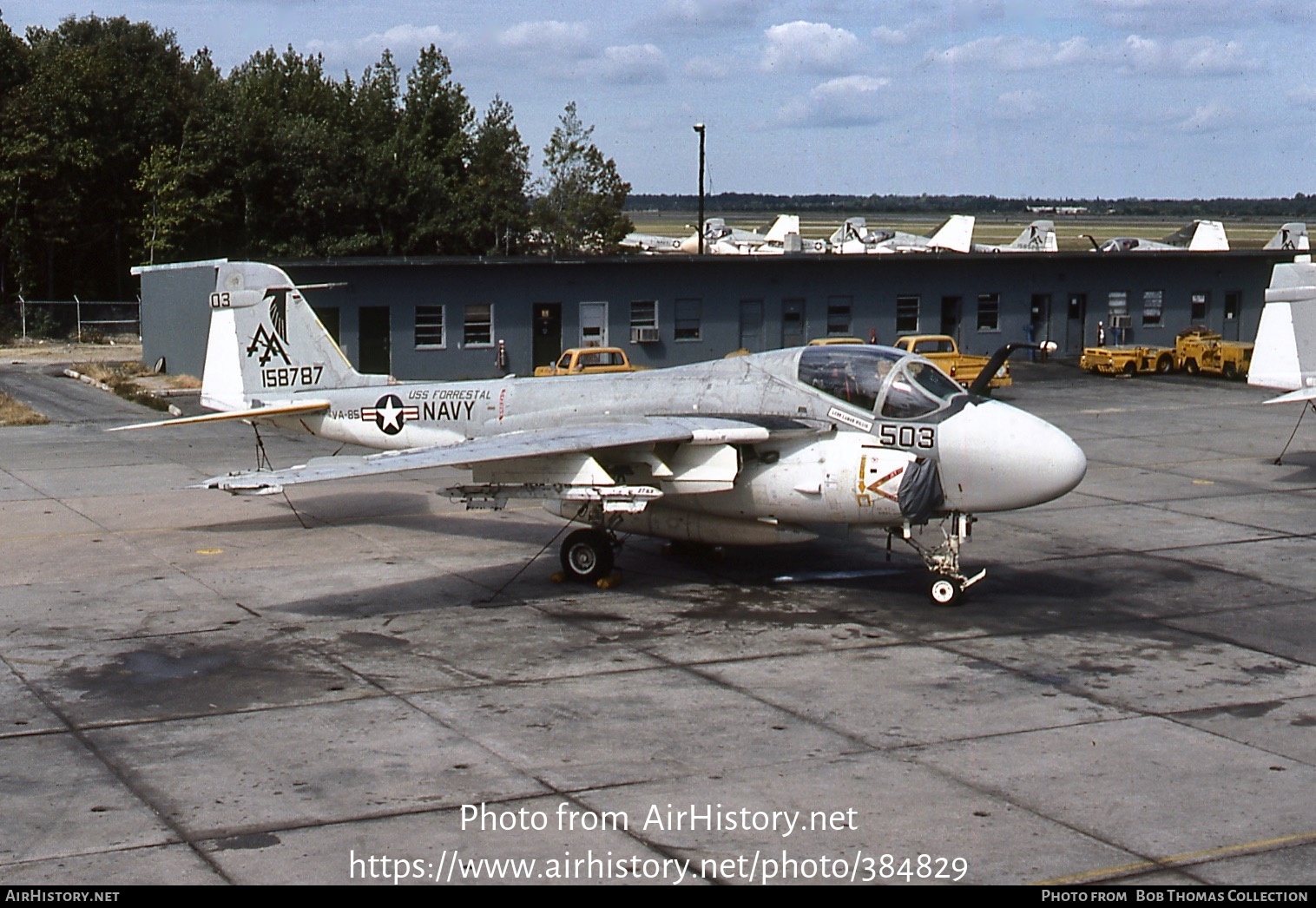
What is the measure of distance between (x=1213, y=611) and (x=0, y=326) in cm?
5128

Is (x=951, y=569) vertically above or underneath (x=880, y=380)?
underneath

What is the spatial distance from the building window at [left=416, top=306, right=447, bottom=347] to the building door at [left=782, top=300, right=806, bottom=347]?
11142 millimetres

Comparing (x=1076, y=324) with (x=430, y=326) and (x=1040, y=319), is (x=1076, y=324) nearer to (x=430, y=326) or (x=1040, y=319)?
(x=1040, y=319)

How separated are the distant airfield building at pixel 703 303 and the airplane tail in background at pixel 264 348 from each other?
16.8 meters

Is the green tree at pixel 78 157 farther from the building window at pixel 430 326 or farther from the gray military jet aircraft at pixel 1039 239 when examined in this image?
the gray military jet aircraft at pixel 1039 239

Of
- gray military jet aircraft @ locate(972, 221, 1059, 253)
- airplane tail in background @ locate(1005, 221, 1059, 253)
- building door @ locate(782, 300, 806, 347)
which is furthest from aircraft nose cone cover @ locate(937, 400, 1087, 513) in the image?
airplane tail in background @ locate(1005, 221, 1059, 253)

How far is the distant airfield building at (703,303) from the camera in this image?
134ft

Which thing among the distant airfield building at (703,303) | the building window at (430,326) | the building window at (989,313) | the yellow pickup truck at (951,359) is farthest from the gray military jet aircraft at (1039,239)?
the building window at (430,326)

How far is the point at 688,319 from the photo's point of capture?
44.6 metres

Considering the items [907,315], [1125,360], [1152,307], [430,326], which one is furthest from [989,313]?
[430,326]

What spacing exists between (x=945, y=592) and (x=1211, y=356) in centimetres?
3228

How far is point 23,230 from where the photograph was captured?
56.5 metres
